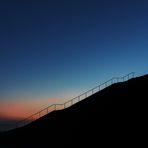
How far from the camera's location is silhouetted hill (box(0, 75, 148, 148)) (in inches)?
904

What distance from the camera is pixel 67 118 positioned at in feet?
100

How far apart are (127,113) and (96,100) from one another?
5.49 meters

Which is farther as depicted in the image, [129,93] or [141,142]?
[129,93]

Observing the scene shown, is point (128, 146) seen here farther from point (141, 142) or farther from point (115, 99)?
point (115, 99)

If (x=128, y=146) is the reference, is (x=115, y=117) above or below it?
above

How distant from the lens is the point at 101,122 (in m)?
26.1

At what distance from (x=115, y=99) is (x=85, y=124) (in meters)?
2.85

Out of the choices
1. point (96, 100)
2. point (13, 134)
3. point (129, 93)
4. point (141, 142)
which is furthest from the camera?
point (13, 134)

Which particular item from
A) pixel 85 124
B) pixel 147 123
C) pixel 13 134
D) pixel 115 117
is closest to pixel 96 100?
pixel 85 124

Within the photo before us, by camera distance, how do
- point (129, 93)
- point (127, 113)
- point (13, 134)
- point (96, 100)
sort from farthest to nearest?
point (13, 134) → point (96, 100) → point (129, 93) → point (127, 113)

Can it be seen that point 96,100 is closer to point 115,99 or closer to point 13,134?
point 115,99

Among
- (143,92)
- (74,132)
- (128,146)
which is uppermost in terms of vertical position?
(143,92)

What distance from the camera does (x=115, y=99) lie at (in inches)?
1065

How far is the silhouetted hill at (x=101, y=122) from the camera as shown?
75.3ft
